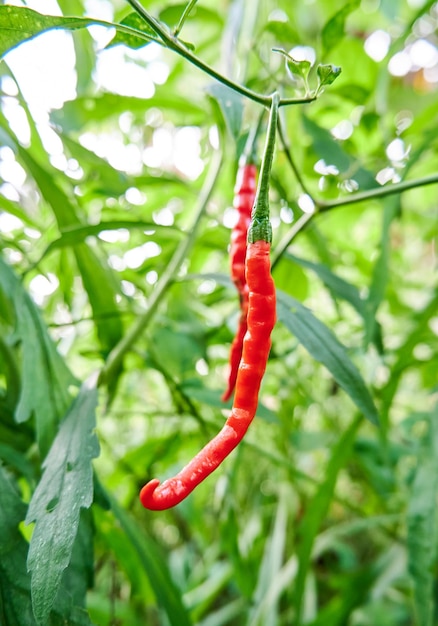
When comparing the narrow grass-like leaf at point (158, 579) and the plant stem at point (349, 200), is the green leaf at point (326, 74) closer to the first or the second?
the plant stem at point (349, 200)

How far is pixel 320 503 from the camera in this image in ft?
2.08

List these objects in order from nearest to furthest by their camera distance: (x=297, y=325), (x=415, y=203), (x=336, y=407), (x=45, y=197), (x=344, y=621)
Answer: (x=297, y=325), (x=45, y=197), (x=344, y=621), (x=336, y=407), (x=415, y=203)

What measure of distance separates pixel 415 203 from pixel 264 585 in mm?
929

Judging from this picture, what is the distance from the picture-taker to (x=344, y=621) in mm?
774

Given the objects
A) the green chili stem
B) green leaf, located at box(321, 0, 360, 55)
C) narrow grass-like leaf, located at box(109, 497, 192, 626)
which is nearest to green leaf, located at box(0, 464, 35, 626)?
narrow grass-like leaf, located at box(109, 497, 192, 626)

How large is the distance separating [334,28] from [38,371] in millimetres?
363

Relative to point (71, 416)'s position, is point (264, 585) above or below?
below

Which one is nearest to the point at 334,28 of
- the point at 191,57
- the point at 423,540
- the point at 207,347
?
the point at 191,57

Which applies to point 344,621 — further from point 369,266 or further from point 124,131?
point 124,131

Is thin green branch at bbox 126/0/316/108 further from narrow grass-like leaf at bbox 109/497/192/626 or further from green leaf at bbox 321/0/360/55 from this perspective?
narrow grass-like leaf at bbox 109/497/192/626

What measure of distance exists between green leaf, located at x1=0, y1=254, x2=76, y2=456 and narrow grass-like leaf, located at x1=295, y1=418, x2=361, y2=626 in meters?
0.28

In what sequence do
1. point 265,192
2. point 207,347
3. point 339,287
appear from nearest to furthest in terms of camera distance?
point 265,192 < point 339,287 < point 207,347

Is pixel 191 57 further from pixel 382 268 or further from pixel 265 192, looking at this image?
pixel 382 268

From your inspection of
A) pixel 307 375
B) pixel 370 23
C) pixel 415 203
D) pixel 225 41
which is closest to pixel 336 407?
pixel 307 375
